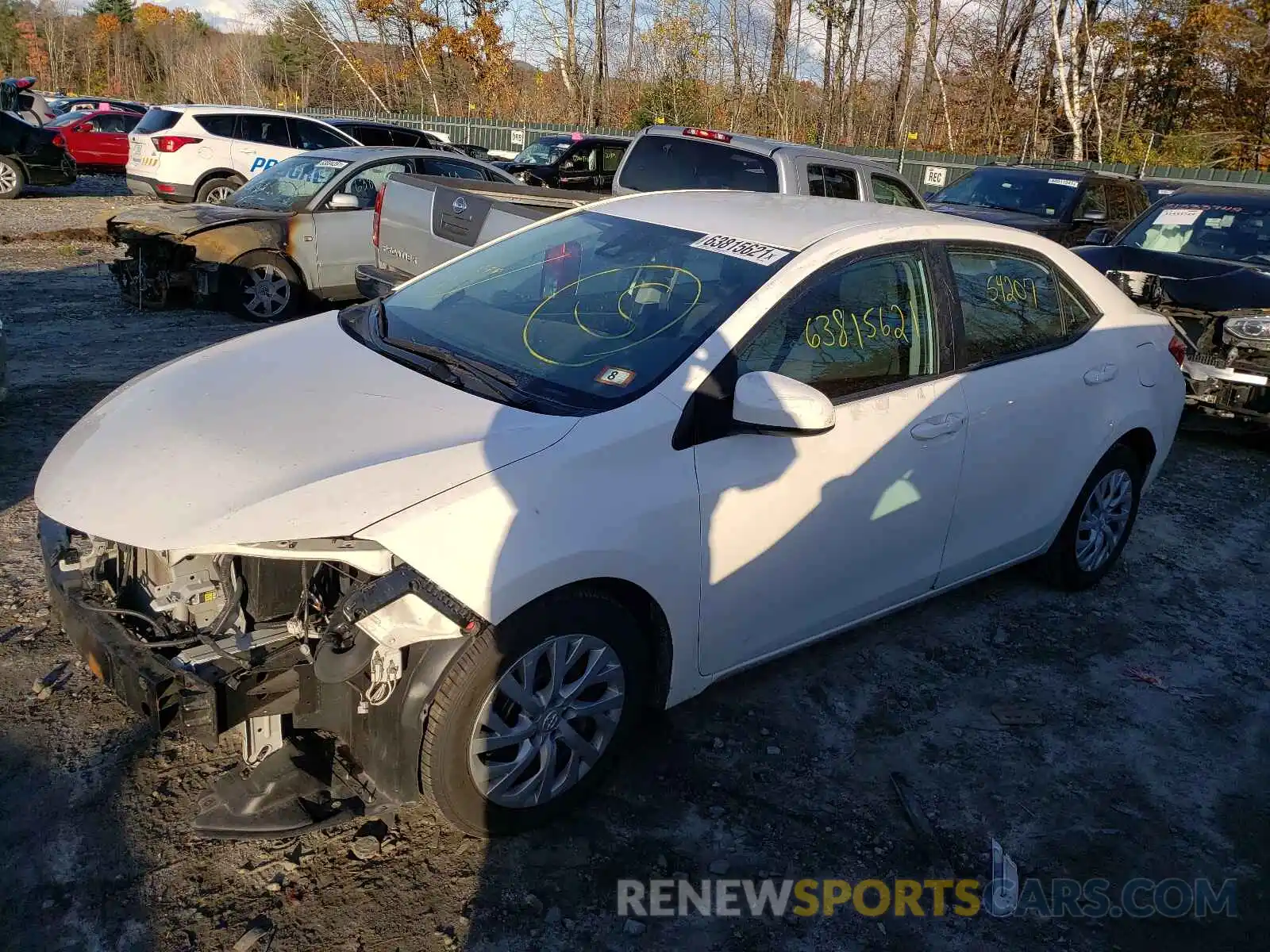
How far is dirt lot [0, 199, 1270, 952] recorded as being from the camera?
2715 millimetres

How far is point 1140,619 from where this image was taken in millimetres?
4812

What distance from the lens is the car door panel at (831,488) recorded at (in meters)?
3.18

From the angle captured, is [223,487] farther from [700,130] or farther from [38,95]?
[38,95]

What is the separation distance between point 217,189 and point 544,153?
5.14m

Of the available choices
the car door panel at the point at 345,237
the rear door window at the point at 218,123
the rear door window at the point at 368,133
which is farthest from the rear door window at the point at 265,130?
the car door panel at the point at 345,237

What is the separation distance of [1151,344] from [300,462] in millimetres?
3932

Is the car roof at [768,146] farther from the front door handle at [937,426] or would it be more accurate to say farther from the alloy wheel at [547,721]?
the alloy wheel at [547,721]

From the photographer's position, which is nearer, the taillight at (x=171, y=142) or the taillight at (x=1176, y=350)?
the taillight at (x=1176, y=350)

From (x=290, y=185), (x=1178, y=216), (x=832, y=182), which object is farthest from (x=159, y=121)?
(x=1178, y=216)

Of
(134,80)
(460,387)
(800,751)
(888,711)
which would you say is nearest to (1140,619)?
(888,711)

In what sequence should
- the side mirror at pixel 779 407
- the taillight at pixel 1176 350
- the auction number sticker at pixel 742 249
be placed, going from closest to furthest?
the side mirror at pixel 779 407 < the auction number sticker at pixel 742 249 < the taillight at pixel 1176 350

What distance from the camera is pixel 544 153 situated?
16844 mm

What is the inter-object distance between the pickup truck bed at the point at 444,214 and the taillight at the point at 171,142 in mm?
Answer: 8712

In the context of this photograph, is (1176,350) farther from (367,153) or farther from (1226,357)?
(367,153)
